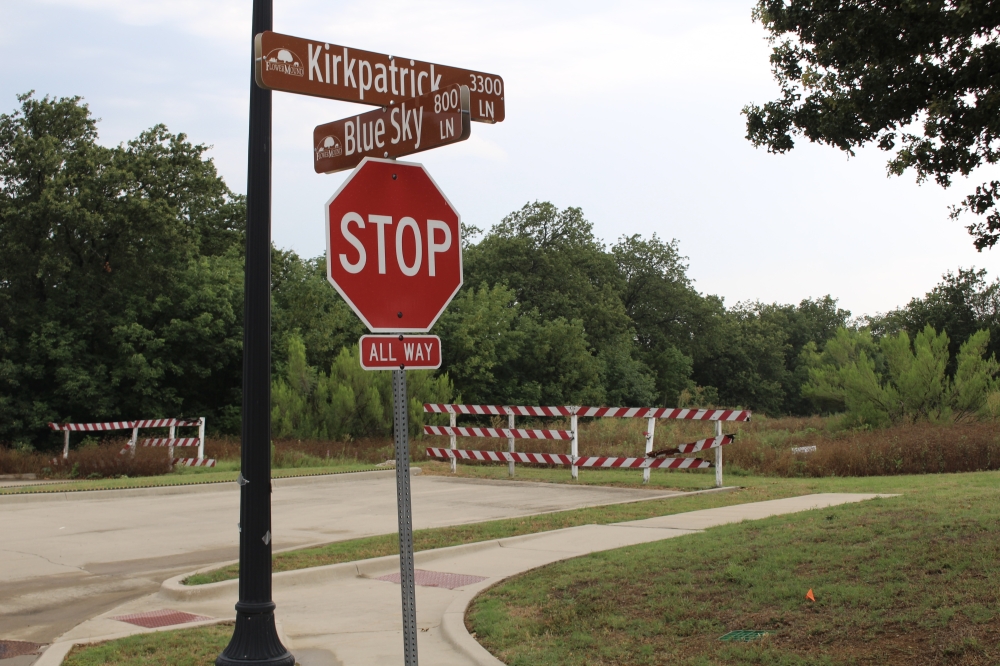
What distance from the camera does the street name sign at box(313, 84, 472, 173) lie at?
4.66 metres

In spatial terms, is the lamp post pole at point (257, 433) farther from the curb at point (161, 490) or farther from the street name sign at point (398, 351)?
the curb at point (161, 490)

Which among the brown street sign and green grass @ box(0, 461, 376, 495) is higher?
the brown street sign

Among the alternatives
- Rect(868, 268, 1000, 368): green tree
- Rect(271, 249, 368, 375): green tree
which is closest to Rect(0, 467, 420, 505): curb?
Rect(271, 249, 368, 375): green tree

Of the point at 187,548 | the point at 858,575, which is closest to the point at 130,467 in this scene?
the point at 187,548

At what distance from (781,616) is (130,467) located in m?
18.1

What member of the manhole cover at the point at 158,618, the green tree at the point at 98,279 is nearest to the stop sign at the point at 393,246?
the manhole cover at the point at 158,618

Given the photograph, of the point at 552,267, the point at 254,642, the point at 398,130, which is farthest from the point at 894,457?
the point at 552,267

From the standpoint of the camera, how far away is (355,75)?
5.31m

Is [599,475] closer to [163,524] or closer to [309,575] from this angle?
[163,524]

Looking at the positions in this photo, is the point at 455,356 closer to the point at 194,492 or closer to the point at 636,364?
the point at 636,364

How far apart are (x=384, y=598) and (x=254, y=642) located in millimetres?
2967

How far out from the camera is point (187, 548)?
11.8 meters

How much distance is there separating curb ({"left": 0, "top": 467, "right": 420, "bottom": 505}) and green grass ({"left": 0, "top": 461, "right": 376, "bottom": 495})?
0.20 m

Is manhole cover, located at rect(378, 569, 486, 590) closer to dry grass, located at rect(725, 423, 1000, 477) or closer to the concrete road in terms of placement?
the concrete road
